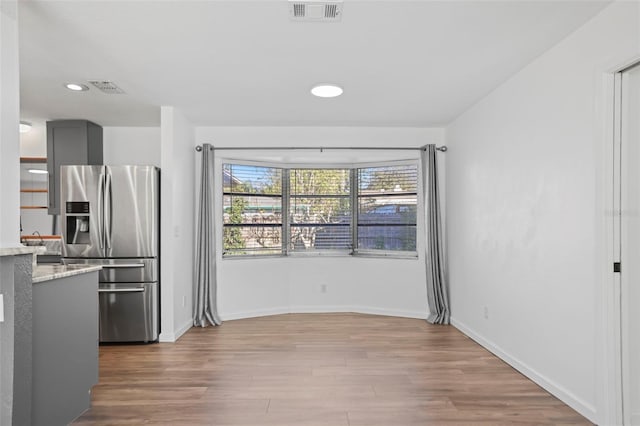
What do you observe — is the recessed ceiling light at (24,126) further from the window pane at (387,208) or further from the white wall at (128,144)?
the window pane at (387,208)

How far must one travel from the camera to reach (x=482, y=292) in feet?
13.0

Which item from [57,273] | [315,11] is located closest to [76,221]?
[57,273]

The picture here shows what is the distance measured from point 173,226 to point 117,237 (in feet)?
1.82

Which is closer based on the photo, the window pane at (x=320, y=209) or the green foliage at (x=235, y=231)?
the green foliage at (x=235, y=231)

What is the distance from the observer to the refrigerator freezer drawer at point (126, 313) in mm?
4082

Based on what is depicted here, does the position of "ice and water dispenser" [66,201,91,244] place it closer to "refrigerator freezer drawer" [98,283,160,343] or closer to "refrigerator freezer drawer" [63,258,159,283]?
"refrigerator freezer drawer" [63,258,159,283]

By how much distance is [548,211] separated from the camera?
2.89 meters

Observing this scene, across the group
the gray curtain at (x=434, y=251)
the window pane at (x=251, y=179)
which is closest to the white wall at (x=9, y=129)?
the window pane at (x=251, y=179)

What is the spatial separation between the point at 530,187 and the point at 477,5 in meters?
1.51

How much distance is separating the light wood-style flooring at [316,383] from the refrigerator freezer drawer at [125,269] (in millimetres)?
682

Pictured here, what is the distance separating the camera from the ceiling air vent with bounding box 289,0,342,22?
7.25 ft

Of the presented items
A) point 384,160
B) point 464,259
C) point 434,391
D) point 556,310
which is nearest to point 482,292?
point 464,259

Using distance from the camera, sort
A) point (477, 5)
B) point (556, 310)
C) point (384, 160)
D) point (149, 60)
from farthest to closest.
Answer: point (384, 160) < point (149, 60) < point (556, 310) < point (477, 5)

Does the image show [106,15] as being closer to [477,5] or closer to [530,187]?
[477,5]
